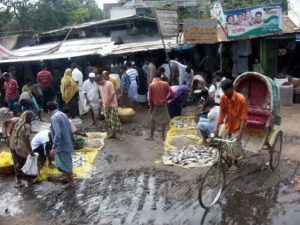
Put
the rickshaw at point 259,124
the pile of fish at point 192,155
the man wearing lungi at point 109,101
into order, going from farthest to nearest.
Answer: the man wearing lungi at point 109,101
the pile of fish at point 192,155
the rickshaw at point 259,124

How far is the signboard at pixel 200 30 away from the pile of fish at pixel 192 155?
5519 mm


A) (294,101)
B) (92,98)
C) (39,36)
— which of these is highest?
(39,36)

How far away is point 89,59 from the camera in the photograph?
17.0 meters

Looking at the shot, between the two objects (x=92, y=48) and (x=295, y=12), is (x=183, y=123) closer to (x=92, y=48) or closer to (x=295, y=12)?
(x=92, y=48)

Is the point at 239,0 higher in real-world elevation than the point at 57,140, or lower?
higher

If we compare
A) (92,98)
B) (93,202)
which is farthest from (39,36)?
(93,202)

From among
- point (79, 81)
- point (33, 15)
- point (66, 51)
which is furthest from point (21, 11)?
point (79, 81)

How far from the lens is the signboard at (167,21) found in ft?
40.6

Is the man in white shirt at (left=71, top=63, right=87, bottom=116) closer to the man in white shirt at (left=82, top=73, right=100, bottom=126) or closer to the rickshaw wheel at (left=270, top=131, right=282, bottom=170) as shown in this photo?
the man in white shirt at (left=82, top=73, right=100, bottom=126)

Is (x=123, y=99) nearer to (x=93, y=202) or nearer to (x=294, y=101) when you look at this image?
(x=294, y=101)

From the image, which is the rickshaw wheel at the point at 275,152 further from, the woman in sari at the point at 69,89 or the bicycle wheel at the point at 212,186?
the woman in sari at the point at 69,89

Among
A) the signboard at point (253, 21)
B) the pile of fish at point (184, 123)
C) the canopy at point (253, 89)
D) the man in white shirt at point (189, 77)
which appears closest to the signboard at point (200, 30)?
the signboard at point (253, 21)

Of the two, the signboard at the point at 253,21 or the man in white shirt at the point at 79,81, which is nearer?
the signboard at the point at 253,21

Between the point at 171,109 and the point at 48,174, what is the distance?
4664 millimetres
